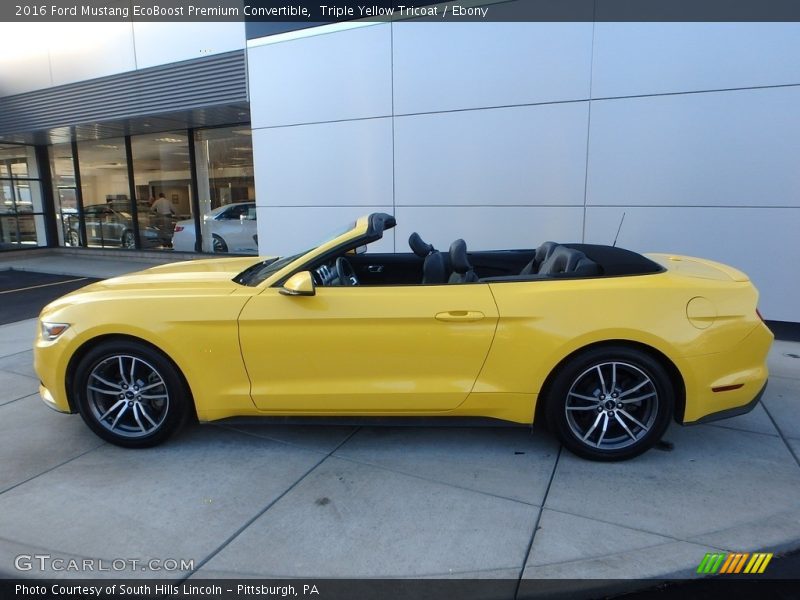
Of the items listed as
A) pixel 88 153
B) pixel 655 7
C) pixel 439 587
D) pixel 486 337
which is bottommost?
pixel 439 587

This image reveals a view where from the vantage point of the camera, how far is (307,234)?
8.63 m

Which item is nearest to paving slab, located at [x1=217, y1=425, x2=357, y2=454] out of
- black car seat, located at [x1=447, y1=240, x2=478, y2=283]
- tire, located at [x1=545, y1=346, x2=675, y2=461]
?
black car seat, located at [x1=447, y1=240, x2=478, y2=283]

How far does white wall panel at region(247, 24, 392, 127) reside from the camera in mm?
7766

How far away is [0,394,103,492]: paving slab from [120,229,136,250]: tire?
36.9 ft

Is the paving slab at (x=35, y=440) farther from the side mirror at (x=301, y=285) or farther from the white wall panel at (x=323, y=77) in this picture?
the white wall panel at (x=323, y=77)

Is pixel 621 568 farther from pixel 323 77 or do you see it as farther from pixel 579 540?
pixel 323 77

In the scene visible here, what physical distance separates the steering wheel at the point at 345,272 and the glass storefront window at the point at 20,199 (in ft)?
50.2

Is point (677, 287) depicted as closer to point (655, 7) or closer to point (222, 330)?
point (222, 330)

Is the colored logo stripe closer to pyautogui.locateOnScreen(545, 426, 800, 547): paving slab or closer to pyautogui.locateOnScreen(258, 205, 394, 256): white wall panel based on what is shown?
pyautogui.locateOnScreen(545, 426, 800, 547): paving slab

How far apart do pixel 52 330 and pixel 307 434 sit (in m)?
1.77

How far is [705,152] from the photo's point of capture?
621 cm

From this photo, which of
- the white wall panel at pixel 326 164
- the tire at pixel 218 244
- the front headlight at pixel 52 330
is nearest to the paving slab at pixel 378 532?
the front headlight at pixel 52 330

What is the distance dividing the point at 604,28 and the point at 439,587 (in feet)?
21.2

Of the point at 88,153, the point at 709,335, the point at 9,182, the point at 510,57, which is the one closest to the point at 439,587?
the point at 709,335
